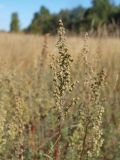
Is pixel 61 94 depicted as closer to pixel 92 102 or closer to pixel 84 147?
pixel 92 102

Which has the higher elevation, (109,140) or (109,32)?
(109,32)

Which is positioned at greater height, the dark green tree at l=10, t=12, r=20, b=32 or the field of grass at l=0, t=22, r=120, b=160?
the dark green tree at l=10, t=12, r=20, b=32

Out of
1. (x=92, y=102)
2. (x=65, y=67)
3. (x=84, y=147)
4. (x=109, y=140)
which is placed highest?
(x=65, y=67)

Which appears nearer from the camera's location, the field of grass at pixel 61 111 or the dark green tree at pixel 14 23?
A: the field of grass at pixel 61 111

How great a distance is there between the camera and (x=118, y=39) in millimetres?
9391

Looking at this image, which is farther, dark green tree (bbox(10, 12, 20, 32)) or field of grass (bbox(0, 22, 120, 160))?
dark green tree (bbox(10, 12, 20, 32))

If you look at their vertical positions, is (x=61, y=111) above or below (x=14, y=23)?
below

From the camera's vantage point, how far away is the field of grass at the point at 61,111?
6.58ft

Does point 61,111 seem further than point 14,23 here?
No

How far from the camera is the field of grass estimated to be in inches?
79.0

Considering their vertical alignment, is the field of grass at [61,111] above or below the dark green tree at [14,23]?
below

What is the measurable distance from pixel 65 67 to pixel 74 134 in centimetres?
99

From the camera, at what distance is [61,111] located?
6.39 feet

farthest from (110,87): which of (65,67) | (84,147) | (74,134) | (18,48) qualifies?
(18,48)
